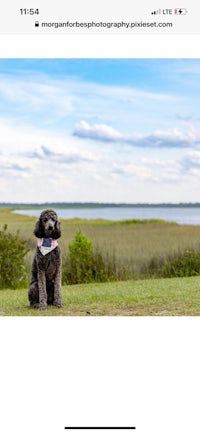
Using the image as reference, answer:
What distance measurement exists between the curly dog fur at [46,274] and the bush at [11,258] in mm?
1496

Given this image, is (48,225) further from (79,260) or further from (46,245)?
(79,260)

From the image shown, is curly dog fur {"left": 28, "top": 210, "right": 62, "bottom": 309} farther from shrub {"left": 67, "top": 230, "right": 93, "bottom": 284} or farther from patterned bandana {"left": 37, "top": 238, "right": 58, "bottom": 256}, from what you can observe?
shrub {"left": 67, "top": 230, "right": 93, "bottom": 284}

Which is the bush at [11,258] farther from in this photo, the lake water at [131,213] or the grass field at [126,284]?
the lake water at [131,213]

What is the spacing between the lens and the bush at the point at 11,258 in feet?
22.8

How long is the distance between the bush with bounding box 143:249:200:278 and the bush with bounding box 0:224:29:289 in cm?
129

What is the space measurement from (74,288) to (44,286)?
0.96 metres

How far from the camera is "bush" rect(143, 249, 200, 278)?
7.10 metres
